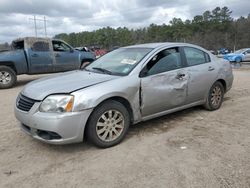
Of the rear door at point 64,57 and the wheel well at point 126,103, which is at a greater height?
the rear door at point 64,57

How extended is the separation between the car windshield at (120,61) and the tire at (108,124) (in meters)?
0.64

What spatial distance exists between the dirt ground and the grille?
617 millimetres

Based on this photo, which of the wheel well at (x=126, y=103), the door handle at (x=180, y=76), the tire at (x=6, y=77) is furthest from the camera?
the tire at (x=6, y=77)

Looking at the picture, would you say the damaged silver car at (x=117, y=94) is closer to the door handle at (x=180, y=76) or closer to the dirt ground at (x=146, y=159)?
the door handle at (x=180, y=76)

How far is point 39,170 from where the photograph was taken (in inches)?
128

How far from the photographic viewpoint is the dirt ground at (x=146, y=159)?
2980mm

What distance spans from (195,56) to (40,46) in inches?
275

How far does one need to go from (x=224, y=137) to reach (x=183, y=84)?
1.15m

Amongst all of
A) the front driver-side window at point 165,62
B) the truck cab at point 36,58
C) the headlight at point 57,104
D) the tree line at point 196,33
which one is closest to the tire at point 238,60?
the truck cab at point 36,58

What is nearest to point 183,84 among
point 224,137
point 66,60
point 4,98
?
point 224,137

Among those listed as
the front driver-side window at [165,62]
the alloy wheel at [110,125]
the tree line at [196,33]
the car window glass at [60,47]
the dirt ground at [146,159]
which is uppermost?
the tree line at [196,33]

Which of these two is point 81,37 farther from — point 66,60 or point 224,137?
point 224,137

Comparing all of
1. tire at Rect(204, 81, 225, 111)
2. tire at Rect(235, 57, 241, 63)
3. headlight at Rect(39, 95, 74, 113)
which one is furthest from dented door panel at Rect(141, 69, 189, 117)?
tire at Rect(235, 57, 241, 63)

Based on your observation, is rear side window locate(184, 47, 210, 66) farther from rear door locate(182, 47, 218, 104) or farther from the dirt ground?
the dirt ground
